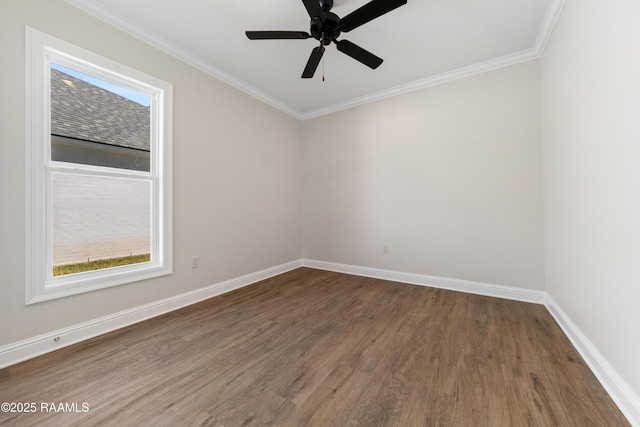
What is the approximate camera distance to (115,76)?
6.95 ft

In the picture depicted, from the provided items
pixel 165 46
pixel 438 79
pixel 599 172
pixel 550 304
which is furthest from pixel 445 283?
pixel 165 46

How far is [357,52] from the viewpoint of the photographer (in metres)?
2.05

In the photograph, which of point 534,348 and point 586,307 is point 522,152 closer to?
point 586,307

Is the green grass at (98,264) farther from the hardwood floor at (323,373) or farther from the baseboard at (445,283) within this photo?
the baseboard at (445,283)

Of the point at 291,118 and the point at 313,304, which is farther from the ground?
the point at 291,118

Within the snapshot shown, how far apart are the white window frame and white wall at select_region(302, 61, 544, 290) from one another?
2.32m

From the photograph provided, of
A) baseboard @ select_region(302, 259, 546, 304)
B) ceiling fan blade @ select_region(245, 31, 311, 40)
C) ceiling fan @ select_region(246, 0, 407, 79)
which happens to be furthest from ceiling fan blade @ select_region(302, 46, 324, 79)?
baseboard @ select_region(302, 259, 546, 304)

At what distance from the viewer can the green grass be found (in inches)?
74.1

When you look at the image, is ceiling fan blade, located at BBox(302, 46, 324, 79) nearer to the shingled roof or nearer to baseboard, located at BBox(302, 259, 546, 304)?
the shingled roof

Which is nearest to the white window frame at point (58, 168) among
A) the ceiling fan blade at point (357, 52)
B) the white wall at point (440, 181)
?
the ceiling fan blade at point (357, 52)

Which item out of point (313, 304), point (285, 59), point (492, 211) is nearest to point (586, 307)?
point (492, 211)

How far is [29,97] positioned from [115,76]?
2.14 feet

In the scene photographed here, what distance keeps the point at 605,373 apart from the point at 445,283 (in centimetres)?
169

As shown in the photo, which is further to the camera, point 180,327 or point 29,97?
point 180,327
